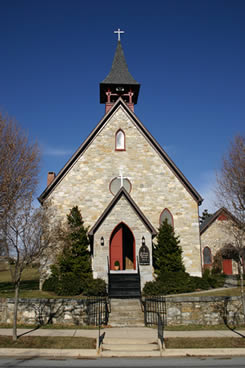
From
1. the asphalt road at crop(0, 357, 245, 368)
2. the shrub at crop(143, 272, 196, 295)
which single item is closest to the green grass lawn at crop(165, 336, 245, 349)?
the asphalt road at crop(0, 357, 245, 368)

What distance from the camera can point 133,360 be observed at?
10273mm

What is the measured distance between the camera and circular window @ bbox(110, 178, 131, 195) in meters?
24.1

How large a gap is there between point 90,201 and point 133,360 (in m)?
14.4

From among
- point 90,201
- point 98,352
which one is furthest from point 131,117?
point 98,352

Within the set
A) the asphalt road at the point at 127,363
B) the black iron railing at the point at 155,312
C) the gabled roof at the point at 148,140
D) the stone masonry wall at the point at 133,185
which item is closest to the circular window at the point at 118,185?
the stone masonry wall at the point at 133,185

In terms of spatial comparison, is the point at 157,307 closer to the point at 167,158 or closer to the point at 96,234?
the point at 96,234

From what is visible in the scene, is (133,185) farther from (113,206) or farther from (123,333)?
(123,333)

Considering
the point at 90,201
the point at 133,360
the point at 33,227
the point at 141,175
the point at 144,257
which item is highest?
the point at 141,175

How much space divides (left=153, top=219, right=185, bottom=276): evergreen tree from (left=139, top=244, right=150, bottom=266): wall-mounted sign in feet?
6.61

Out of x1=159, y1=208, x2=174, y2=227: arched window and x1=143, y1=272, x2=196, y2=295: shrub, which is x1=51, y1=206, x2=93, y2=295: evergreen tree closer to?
x1=143, y1=272, x2=196, y2=295: shrub

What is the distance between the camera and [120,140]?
25.3m

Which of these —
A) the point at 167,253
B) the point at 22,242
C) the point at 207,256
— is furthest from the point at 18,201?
the point at 207,256

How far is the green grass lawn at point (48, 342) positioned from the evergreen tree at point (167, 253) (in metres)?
10.6

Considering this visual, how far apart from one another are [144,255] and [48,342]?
31.6ft
